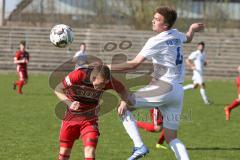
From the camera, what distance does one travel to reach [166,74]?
25.0 ft

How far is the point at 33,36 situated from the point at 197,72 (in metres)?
18.0

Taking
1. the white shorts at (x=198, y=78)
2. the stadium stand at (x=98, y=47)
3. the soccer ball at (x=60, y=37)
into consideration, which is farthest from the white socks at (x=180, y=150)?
the stadium stand at (x=98, y=47)

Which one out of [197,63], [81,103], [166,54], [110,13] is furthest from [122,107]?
[110,13]

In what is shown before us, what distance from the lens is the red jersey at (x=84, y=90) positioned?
733 centimetres

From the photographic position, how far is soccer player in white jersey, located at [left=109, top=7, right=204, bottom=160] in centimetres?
746

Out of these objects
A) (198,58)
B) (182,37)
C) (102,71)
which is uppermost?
(182,37)

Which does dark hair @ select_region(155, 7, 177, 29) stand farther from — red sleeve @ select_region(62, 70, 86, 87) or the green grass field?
the green grass field

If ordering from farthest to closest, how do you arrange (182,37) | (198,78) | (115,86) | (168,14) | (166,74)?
(198,78)
(182,37)
(166,74)
(168,14)
(115,86)

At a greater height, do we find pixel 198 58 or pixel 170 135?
pixel 170 135

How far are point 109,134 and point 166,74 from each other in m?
4.46

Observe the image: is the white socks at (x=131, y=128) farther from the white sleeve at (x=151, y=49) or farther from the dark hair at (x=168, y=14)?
the dark hair at (x=168, y=14)

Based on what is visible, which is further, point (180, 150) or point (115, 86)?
point (180, 150)

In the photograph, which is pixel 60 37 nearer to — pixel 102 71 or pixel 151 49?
pixel 151 49

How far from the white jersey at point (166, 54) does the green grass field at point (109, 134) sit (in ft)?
6.90
